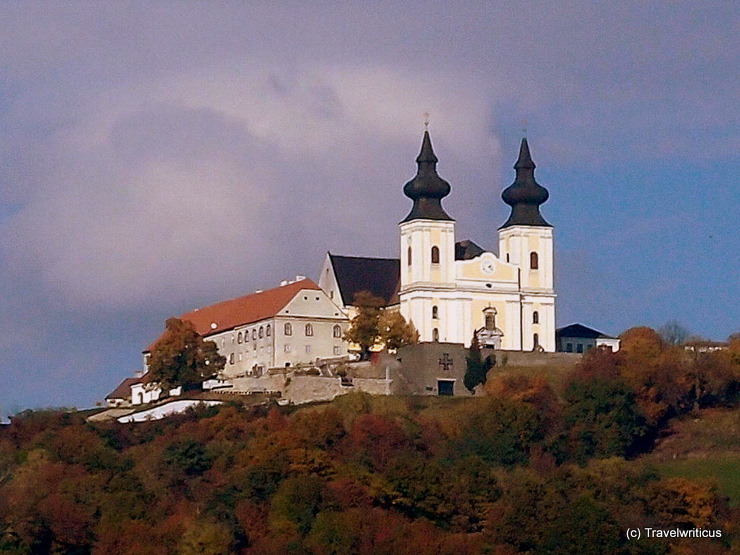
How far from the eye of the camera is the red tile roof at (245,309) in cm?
9231

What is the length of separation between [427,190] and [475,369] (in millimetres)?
7097

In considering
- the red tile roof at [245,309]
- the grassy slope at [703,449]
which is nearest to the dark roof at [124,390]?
the red tile roof at [245,309]

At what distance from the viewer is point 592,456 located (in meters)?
81.5

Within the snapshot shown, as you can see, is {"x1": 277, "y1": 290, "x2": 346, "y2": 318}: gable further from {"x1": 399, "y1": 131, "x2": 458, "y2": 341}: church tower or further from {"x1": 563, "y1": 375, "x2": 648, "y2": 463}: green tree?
{"x1": 563, "y1": 375, "x2": 648, "y2": 463}: green tree

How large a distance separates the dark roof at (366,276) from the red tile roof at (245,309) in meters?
1.06

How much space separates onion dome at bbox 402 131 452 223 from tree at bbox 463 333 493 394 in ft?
18.2

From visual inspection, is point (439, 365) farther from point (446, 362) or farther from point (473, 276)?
point (473, 276)

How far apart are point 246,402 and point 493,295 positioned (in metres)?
9.44

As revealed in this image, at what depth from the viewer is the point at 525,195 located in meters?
92.0

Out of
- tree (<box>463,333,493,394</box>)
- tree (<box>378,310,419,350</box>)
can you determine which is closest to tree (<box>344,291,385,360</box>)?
tree (<box>378,310,419,350</box>)

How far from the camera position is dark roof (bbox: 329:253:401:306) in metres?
92.6

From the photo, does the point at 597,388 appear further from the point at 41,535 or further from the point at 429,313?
the point at 41,535

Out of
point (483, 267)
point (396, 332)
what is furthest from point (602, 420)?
point (483, 267)

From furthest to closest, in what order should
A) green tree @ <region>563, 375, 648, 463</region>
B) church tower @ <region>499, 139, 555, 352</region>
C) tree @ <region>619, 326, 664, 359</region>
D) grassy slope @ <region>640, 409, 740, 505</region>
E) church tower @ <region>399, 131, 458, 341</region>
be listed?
church tower @ <region>499, 139, 555, 352</region> → church tower @ <region>399, 131, 458, 341</region> → tree @ <region>619, 326, 664, 359</region> → green tree @ <region>563, 375, 648, 463</region> → grassy slope @ <region>640, 409, 740, 505</region>
